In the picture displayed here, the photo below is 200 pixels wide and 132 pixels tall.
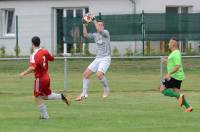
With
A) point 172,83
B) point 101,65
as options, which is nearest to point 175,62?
point 172,83

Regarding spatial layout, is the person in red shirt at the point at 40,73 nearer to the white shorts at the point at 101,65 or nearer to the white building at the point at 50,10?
the white shorts at the point at 101,65

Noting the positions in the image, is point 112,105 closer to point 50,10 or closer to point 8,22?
point 50,10

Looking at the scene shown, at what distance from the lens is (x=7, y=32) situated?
44.3 metres

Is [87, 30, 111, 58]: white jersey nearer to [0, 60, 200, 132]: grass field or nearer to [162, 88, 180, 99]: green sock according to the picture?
[0, 60, 200, 132]: grass field

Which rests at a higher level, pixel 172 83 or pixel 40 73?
pixel 40 73

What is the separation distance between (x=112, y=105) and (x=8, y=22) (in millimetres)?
26909

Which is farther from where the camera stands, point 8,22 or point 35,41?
point 8,22

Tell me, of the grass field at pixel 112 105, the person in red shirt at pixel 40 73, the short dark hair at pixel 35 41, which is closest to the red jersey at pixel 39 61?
the person in red shirt at pixel 40 73

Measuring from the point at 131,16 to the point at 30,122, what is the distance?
23892 millimetres

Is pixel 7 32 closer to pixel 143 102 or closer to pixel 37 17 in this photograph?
pixel 37 17

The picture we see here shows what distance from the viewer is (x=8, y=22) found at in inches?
1769

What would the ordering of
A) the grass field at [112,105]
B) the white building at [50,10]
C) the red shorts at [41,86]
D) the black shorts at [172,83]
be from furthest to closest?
the white building at [50,10], the black shorts at [172,83], the red shorts at [41,86], the grass field at [112,105]

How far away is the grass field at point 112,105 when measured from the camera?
1459cm

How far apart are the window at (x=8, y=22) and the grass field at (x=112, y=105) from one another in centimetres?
1313
